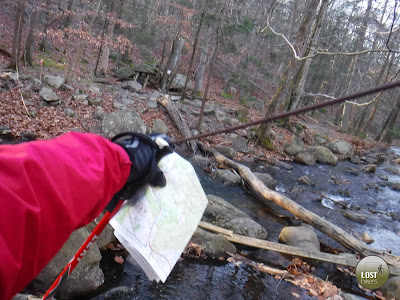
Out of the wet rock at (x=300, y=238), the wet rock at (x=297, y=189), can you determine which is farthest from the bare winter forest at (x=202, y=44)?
the wet rock at (x=300, y=238)

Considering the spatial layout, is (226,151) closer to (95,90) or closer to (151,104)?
(151,104)

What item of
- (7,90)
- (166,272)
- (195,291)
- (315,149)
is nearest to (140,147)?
(166,272)

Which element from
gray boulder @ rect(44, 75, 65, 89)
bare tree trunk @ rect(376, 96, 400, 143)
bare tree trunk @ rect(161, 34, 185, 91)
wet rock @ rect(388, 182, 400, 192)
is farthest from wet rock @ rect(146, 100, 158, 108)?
bare tree trunk @ rect(376, 96, 400, 143)

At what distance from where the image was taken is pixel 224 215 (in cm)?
613

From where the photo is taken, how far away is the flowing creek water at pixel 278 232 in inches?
158

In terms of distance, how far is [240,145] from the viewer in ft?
42.7

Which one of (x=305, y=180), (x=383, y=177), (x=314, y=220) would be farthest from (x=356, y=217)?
(x=383, y=177)

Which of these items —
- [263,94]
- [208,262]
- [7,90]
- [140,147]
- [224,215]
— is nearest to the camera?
[140,147]

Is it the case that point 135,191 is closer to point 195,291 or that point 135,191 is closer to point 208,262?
point 195,291

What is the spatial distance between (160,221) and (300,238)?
4954 millimetres

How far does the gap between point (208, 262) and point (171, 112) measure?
357 inches

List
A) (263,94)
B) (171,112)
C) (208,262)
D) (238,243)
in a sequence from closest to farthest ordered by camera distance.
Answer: (208,262) → (238,243) → (171,112) → (263,94)

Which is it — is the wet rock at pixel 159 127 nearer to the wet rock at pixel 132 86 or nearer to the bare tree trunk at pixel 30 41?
the wet rock at pixel 132 86

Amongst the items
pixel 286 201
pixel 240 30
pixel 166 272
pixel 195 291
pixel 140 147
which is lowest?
pixel 195 291
